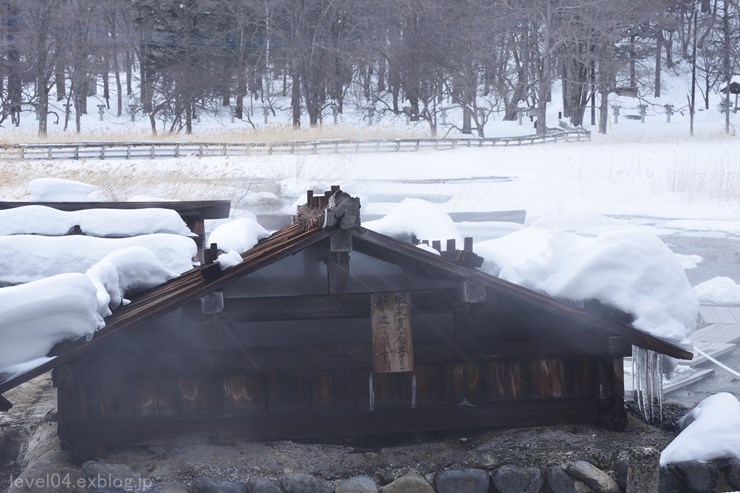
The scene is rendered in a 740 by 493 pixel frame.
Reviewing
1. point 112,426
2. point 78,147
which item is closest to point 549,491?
point 112,426

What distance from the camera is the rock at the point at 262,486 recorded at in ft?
17.2

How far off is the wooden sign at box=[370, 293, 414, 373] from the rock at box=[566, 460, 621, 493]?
119 centimetres

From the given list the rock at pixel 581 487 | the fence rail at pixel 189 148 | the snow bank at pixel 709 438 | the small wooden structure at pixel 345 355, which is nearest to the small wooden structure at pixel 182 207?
the small wooden structure at pixel 345 355

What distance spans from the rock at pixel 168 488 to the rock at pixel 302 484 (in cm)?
58

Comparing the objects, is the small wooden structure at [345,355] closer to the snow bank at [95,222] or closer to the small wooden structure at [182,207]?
the snow bank at [95,222]

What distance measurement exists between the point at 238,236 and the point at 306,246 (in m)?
2.56

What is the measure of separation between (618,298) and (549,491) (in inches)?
52.9

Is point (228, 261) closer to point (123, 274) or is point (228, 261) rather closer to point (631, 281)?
point (123, 274)

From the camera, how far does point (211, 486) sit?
5211 millimetres

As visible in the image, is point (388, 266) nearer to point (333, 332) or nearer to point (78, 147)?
point (333, 332)

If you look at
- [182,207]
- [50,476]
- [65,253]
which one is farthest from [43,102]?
[50,476]

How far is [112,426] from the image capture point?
548 centimetres

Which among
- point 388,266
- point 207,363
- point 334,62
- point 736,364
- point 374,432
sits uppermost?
point 334,62

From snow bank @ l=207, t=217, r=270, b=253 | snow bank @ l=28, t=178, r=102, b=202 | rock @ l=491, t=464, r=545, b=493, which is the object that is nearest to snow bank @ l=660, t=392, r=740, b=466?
rock @ l=491, t=464, r=545, b=493
